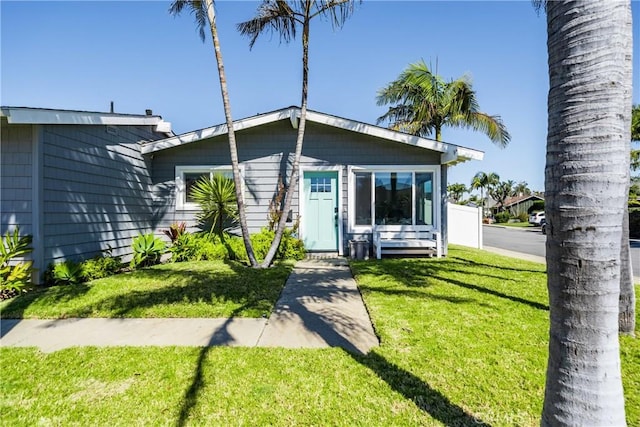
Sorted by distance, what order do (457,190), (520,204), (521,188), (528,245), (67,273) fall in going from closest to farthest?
(67,273) < (528,245) < (520,204) < (457,190) < (521,188)

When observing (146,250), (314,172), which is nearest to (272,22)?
(314,172)

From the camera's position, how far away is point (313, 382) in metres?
2.65

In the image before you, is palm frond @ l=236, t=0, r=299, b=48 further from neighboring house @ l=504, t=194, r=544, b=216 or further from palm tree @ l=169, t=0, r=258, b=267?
neighboring house @ l=504, t=194, r=544, b=216

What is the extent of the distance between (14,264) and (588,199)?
7735 millimetres

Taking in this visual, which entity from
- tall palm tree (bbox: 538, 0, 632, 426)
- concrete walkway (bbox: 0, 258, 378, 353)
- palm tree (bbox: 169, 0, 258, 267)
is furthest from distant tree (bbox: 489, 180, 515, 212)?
tall palm tree (bbox: 538, 0, 632, 426)

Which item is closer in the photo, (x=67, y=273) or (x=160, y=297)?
(x=160, y=297)

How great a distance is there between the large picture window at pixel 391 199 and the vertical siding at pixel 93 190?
5694mm

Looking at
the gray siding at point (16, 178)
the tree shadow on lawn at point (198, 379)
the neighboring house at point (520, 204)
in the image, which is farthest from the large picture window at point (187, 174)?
the neighboring house at point (520, 204)

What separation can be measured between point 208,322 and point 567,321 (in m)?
3.61

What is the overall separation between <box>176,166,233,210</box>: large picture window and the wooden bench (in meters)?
4.45

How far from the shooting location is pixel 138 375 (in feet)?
9.10

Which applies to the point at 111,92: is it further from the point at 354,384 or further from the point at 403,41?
the point at 354,384

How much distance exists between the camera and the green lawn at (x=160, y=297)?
4375 millimetres

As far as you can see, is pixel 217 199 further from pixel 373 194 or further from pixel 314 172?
pixel 373 194
